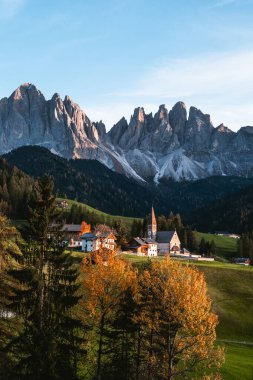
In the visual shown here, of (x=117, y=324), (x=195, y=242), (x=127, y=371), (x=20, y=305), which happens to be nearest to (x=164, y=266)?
(x=117, y=324)

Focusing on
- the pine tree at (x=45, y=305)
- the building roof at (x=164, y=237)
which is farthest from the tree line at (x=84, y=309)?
the building roof at (x=164, y=237)

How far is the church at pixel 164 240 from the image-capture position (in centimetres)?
15588

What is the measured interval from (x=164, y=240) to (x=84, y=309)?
381 feet

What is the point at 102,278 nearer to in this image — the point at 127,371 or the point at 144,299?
the point at 144,299

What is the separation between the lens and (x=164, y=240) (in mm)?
158375

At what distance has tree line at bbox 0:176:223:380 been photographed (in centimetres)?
3447

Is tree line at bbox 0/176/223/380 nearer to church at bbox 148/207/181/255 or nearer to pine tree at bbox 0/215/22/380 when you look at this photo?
pine tree at bbox 0/215/22/380

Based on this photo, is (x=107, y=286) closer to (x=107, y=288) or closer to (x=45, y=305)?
(x=107, y=288)

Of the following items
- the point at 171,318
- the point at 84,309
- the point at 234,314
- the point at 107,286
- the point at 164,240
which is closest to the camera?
the point at 171,318

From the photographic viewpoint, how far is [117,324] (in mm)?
39969

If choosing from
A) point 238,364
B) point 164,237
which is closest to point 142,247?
point 164,237

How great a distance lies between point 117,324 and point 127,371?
446 centimetres

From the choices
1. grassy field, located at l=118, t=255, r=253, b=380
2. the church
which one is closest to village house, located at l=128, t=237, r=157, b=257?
the church

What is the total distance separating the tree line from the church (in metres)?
113
